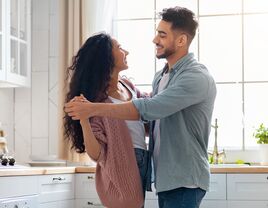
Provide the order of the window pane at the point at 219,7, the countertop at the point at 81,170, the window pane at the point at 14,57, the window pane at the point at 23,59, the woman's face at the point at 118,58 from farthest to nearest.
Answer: the window pane at the point at 219,7, the window pane at the point at 23,59, the window pane at the point at 14,57, the countertop at the point at 81,170, the woman's face at the point at 118,58

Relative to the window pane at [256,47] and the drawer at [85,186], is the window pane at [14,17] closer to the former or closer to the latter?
the drawer at [85,186]

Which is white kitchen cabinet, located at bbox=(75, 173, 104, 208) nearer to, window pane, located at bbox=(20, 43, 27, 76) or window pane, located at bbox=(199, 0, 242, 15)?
window pane, located at bbox=(20, 43, 27, 76)

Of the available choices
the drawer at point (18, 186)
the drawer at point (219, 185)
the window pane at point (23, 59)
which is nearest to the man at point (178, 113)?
the drawer at point (18, 186)

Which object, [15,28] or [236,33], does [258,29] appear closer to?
[236,33]

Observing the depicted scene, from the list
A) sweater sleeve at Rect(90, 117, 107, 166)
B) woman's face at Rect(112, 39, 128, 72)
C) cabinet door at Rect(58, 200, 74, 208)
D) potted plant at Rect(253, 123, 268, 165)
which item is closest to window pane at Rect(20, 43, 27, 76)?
cabinet door at Rect(58, 200, 74, 208)

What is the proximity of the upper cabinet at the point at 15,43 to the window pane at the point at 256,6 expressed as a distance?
1614 millimetres

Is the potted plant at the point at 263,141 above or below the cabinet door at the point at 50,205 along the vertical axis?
above

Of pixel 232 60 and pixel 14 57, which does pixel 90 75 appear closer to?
pixel 14 57

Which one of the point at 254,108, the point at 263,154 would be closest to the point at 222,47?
the point at 254,108

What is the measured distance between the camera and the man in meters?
2.20

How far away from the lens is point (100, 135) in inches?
93.0

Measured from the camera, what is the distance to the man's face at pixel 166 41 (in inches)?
93.5

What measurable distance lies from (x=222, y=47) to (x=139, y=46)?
2.10 ft

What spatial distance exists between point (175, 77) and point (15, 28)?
232cm
